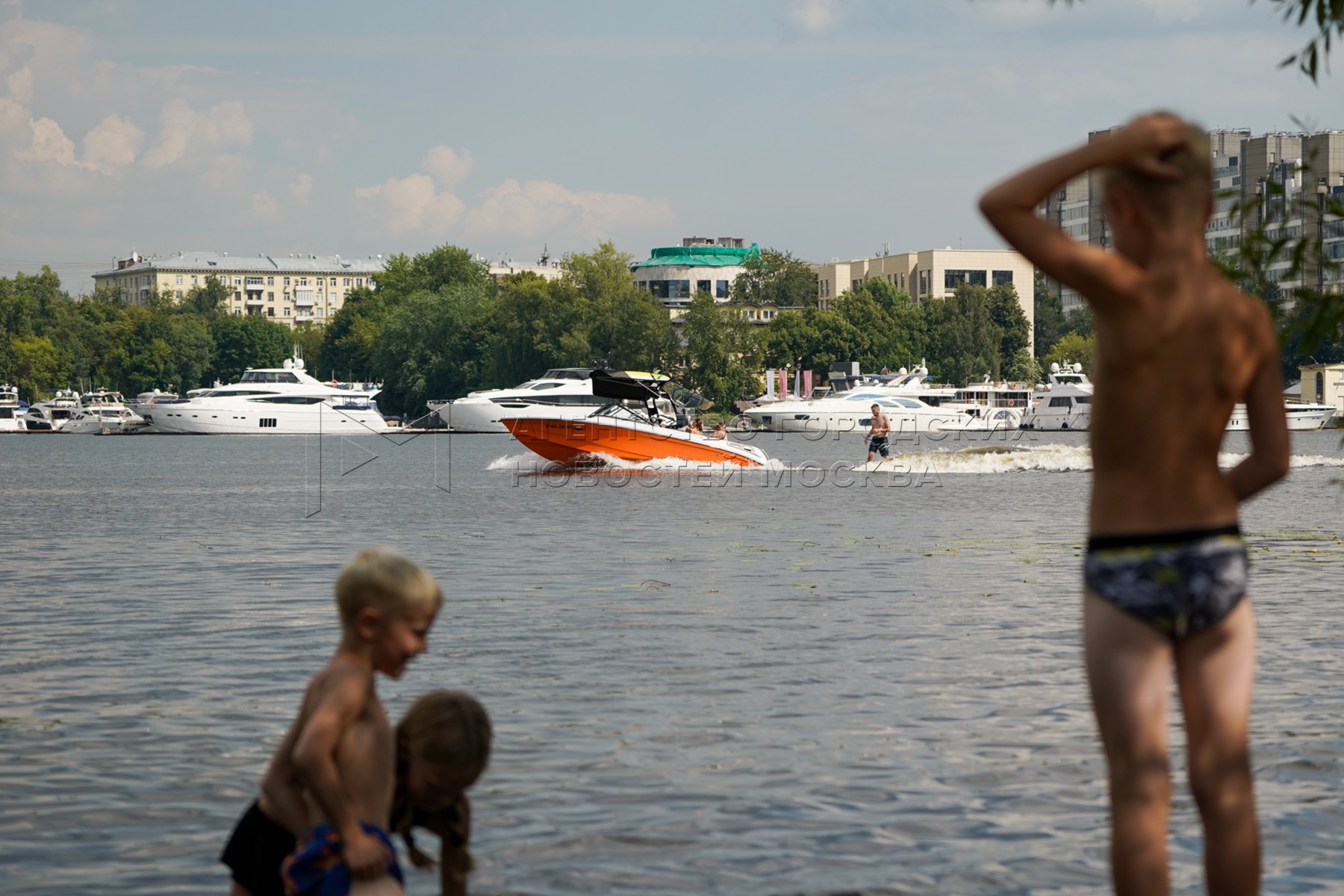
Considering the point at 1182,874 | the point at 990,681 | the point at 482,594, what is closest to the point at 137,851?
the point at 1182,874

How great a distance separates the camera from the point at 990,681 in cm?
1123

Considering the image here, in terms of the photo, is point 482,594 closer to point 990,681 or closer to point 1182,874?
point 990,681

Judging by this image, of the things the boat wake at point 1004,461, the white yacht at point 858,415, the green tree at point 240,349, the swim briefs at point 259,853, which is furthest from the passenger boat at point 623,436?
the green tree at point 240,349

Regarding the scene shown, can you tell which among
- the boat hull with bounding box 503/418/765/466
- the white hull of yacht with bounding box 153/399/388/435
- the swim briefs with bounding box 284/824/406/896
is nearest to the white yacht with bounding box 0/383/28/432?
the white hull of yacht with bounding box 153/399/388/435

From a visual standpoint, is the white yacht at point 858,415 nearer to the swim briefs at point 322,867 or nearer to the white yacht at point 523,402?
the white yacht at point 523,402

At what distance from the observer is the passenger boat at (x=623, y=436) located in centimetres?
4819

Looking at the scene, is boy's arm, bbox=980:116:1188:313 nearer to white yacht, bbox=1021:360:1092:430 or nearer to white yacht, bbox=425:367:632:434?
white yacht, bbox=425:367:632:434

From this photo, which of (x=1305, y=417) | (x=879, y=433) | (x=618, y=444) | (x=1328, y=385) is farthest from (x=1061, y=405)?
(x=618, y=444)

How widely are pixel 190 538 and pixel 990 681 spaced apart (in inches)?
741

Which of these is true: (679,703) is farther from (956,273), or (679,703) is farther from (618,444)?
(956,273)

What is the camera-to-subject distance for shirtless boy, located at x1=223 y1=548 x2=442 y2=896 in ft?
14.2

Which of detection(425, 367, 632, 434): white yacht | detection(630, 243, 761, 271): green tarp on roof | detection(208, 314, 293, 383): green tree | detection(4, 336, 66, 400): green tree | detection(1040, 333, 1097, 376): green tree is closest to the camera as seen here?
detection(425, 367, 632, 434): white yacht

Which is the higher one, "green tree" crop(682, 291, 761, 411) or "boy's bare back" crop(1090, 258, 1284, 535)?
"green tree" crop(682, 291, 761, 411)

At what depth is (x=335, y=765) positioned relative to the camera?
4.39m
